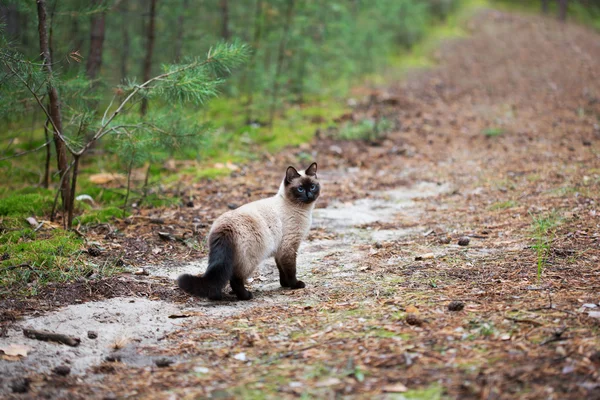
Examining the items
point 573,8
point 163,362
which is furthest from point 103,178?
point 573,8

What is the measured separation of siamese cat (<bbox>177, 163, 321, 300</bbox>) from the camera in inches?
180

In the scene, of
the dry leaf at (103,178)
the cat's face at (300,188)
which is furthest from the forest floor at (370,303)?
the dry leaf at (103,178)

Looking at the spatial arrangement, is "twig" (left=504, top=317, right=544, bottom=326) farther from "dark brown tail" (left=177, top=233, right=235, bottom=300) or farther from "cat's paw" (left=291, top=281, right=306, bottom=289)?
"dark brown tail" (left=177, top=233, right=235, bottom=300)

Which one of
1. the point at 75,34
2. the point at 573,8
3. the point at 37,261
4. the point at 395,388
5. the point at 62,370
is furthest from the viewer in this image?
the point at 573,8

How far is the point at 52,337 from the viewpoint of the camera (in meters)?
3.77

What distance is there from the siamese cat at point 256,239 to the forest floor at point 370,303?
22cm

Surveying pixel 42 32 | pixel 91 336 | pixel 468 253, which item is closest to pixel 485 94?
pixel 468 253

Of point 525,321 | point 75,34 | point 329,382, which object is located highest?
point 75,34

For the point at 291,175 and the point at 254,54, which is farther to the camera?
the point at 254,54

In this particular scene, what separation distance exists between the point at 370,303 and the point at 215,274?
138cm

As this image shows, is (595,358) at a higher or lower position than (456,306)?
higher

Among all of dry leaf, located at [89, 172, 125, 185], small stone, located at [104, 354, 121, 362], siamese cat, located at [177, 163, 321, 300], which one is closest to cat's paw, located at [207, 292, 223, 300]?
siamese cat, located at [177, 163, 321, 300]

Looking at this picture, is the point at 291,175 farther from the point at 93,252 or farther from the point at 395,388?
the point at 395,388

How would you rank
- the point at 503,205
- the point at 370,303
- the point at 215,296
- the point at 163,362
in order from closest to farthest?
the point at 163,362, the point at 370,303, the point at 215,296, the point at 503,205
